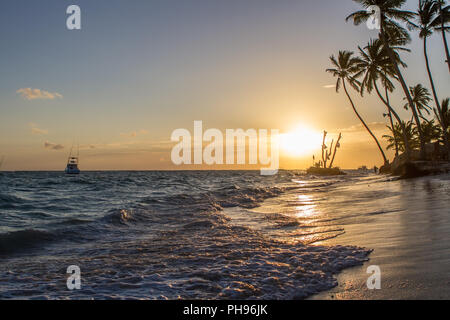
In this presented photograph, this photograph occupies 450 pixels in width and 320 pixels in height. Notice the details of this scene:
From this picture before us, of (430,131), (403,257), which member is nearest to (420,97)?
(430,131)

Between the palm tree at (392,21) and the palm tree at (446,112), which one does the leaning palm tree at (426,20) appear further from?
the palm tree at (446,112)

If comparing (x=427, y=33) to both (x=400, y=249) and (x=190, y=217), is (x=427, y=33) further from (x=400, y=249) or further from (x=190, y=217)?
(x=400, y=249)

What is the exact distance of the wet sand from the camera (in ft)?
9.91

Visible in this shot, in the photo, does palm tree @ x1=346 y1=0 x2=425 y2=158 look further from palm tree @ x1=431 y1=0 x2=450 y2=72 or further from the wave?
the wave

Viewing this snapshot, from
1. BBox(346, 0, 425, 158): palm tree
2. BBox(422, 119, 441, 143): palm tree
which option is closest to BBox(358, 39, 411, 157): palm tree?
BBox(346, 0, 425, 158): palm tree

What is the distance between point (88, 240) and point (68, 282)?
11.5ft

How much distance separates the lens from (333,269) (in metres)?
4.00

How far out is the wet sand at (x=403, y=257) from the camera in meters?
3.02

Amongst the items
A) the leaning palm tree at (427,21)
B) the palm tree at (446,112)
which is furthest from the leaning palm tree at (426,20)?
the palm tree at (446,112)

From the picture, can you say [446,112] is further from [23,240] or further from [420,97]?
[23,240]

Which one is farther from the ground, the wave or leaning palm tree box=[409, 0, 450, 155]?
leaning palm tree box=[409, 0, 450, 155]

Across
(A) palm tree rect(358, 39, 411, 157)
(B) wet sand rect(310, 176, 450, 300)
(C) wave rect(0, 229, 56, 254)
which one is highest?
(A) palm tree rect(358, 39, 411, 157)

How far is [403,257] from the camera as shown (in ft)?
13.2

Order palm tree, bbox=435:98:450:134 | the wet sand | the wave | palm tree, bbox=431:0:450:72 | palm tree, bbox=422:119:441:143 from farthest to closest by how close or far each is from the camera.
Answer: palm tree, bbox=422:119:441:143 → palm tree, bbox=435:98:450:134 → palm tree, bbox=431:0:450:72 → the wave → the wet sand
